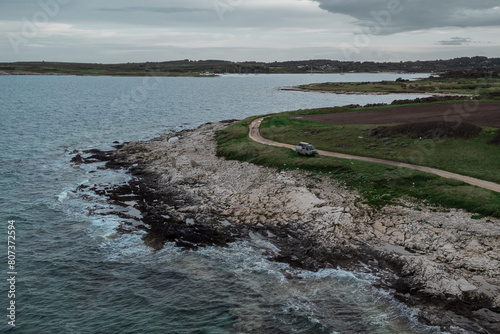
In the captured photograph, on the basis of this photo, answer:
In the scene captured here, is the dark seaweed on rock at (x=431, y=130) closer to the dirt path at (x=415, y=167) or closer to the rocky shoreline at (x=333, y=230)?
the dirt path at (x=415, y=167)

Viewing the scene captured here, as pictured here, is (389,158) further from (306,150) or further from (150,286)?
(150,286)

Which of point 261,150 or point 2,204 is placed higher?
point 261,150

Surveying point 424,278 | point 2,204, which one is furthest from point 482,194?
point 2,204

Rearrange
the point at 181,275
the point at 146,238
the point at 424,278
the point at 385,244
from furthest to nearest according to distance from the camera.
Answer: the point at 146,238 < the point at 385,244 < the point at 181,275 < the point at 424,278

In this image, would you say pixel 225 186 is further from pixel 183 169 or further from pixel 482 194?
pixel 482 194

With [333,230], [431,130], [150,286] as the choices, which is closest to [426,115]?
[431,130]

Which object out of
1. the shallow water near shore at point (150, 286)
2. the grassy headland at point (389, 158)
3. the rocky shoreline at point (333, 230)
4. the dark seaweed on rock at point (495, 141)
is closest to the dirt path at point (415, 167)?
the grassy headland at point (389, 158)

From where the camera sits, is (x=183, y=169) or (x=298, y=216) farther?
(x=183, y=169)
